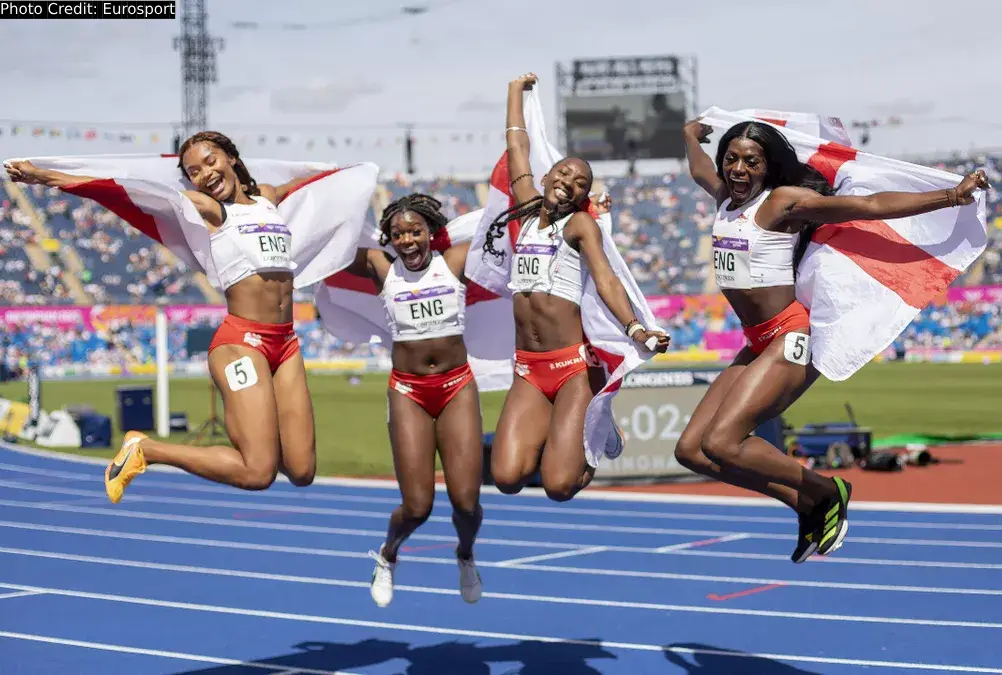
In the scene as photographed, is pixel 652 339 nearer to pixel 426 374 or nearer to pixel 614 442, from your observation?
pixel 614 442

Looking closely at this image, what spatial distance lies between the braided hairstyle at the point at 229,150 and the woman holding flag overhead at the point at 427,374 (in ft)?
2.44

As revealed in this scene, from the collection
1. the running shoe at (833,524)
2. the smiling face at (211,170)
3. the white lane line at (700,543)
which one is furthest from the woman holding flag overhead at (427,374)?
the white lane line at (700,543)

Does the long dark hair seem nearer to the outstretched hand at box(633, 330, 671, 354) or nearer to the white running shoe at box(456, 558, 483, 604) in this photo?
the outstretched hand at box(633, 330, 671, 354)

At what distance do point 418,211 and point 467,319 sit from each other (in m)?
0.90

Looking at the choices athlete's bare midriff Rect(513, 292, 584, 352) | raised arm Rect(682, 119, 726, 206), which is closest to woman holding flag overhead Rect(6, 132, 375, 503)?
athlete's bare midriff Rect(513, 292, 584, 352)

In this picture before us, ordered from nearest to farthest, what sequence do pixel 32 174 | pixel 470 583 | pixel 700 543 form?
1. pixel 32 174
2. pixel 470 583
3. pixel 700 543

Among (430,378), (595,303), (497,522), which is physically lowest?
(497,522)

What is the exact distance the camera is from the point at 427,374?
684 cm

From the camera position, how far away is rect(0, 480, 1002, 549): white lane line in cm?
1195

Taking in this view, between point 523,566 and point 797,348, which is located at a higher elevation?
point 797,348

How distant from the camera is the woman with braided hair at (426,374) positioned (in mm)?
6805

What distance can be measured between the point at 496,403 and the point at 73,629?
23.3 m

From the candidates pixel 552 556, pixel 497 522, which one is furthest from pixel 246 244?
pixel 497 522

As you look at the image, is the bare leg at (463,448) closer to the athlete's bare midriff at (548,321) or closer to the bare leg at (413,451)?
the bare leg at (413,451)
